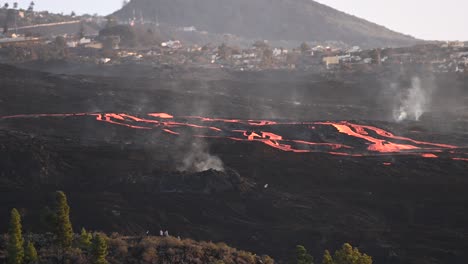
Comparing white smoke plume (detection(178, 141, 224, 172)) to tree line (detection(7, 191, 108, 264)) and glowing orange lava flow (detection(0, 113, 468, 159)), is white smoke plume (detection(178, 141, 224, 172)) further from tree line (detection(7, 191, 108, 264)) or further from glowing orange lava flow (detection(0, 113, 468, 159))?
tree line (detection(7, 191, 108, 264))

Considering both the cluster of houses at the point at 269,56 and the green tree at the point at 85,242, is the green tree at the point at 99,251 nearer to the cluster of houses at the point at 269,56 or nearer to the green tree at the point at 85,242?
the green tree at the point at 85,242

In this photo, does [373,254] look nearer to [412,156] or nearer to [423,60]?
[412,156]

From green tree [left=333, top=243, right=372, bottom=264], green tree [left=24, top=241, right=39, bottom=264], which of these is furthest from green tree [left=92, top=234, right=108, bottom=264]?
green tree [left=333, top=243, right=372, bottom=264]

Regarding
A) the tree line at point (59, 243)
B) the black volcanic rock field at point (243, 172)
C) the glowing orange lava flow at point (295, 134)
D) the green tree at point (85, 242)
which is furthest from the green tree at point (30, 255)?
the glowing orange lava flow at point (295, 134)

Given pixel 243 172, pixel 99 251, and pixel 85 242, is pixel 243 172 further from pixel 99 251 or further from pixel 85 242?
pixel 99 251

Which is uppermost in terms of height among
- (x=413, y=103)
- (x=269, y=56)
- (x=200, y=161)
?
(x=200, y=161)

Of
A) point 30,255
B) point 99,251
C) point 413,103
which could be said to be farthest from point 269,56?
point 99,251
